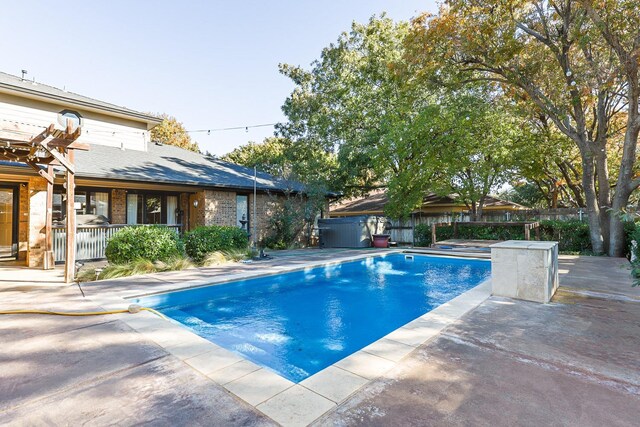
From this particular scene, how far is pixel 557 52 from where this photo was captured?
31.4ft

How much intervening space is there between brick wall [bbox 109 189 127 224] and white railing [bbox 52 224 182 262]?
164 cm

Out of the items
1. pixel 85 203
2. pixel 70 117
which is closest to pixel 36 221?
pixel 85 203

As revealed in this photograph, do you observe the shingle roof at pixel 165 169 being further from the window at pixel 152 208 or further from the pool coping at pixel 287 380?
the pool coping at pixel 287 380

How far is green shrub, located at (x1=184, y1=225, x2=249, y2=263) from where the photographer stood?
8.92 meters

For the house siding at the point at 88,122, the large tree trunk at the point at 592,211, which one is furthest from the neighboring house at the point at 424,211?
the house siding at the point at 88,122

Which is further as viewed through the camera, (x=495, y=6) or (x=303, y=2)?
(x=303, y=2)

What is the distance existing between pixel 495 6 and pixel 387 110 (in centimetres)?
Result: 747

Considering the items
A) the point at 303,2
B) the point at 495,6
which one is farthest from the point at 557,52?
the point at 303,2

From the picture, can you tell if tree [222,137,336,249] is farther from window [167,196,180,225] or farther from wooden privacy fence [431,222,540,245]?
wooden privacy fence [431,222,540,245]

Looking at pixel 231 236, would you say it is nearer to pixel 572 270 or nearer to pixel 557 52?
pixel 572 270

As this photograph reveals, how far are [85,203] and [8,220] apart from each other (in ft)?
6.72

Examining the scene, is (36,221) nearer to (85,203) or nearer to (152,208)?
(85,203)

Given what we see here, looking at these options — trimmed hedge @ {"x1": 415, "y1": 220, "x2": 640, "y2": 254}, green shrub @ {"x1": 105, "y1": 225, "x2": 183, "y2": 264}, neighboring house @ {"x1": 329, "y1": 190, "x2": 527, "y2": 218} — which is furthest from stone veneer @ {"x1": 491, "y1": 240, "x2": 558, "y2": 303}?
neighboring house @ {"x1": 329, "y1": 190, "x2": 527, "y2": 218}

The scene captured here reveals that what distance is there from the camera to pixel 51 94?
428 inches
